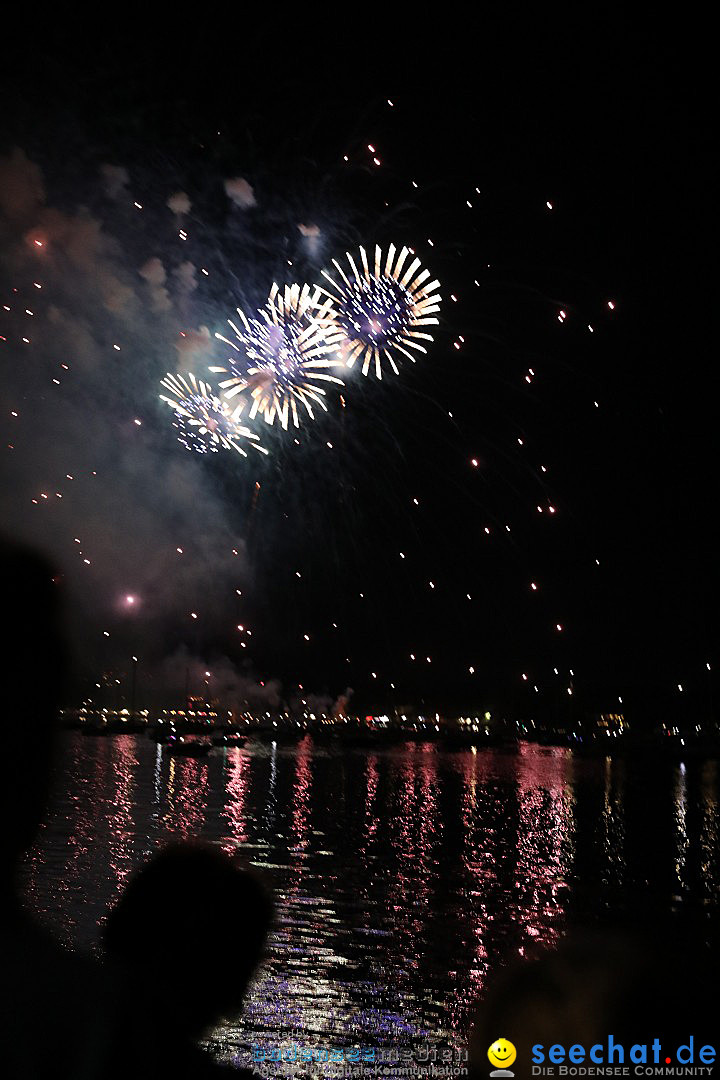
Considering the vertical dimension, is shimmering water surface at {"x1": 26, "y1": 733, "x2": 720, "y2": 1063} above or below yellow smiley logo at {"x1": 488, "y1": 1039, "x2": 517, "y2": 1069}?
below

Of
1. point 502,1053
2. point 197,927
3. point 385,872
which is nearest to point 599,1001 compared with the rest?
point 502,1053

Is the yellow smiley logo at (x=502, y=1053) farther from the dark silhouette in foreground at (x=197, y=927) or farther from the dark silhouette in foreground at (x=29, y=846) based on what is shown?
the dark silhouette in foreground at (x=29, y=846)

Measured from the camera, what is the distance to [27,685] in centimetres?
107

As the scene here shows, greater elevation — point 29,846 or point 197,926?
point 29,846

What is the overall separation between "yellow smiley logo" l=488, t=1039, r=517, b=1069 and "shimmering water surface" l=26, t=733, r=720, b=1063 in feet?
2.04

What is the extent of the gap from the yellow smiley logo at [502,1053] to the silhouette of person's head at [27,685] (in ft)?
3.48

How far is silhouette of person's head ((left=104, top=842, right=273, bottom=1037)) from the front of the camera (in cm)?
178

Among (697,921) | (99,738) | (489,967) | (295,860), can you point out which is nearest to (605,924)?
(697,921)

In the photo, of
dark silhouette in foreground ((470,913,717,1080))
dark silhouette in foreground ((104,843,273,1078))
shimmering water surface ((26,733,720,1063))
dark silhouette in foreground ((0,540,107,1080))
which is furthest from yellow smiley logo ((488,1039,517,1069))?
dark silhouette in foreground ((0,540,107,1080))

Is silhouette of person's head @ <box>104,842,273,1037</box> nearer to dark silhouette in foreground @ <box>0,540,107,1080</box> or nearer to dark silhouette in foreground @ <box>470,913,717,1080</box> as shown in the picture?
dark silhouette in foreground @ <box>470,913,717,1080</box>

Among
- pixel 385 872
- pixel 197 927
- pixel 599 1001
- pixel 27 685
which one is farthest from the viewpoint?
pixel 385 872

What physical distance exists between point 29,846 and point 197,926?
954mm

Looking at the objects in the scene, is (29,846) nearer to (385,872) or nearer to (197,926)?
(197,926)

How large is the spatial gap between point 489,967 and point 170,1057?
17632 mm
